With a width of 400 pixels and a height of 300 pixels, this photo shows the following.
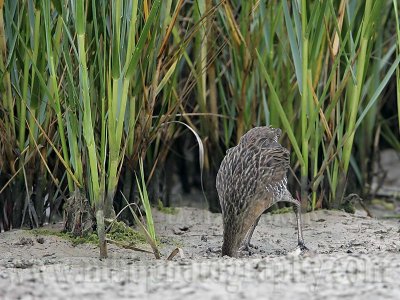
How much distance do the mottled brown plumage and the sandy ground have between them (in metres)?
0.21

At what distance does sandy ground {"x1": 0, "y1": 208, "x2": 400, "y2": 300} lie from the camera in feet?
13.5

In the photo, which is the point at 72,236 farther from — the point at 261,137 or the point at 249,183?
the point at 261,137

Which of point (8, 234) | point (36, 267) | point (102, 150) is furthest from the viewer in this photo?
point (8, 234)

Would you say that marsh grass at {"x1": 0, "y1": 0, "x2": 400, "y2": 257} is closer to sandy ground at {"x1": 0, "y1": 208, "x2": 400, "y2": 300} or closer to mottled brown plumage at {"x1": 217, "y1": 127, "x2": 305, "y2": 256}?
mottled brown plumage at {"x1": 217, "y1": 127, "x2": 305, "y2": 256}

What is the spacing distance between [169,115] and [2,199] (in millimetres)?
1199

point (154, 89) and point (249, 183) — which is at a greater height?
point (154, 89)

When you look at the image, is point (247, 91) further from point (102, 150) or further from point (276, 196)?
point (102, 150)

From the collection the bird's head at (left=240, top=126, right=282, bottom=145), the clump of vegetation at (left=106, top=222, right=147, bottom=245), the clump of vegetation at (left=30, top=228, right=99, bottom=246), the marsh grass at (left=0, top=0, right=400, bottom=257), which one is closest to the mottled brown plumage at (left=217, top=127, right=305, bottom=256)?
the bird's head at (left=240, top=126, right=282, bottom=145)

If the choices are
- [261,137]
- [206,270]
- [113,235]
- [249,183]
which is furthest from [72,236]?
[206,270]

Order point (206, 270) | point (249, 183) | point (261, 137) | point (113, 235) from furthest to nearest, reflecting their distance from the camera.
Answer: point (261, 137), point (113, 235), point (249, 183), point (206, 270)

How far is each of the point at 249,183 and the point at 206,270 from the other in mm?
1061

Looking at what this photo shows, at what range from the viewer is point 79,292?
412 centimetres

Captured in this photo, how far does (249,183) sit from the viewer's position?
5.40 meters

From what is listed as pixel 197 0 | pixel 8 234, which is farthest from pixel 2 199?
pixel 197 0
